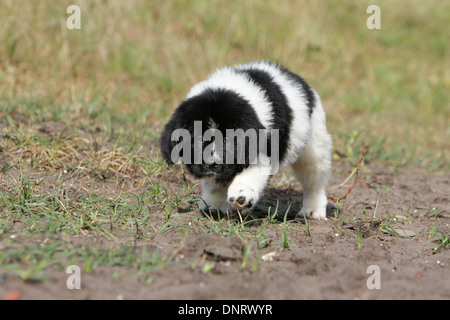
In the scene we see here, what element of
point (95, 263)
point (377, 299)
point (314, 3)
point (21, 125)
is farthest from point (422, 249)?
point (314, 3)

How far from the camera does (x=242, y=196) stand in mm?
3730

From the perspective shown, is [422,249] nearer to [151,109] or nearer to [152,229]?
[152,229]

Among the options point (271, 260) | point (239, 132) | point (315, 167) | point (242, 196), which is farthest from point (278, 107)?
point (271, 260)

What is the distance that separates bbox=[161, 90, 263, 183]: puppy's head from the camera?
373 centimetres

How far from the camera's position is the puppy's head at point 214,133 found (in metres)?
3.73

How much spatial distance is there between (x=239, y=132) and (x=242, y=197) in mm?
463

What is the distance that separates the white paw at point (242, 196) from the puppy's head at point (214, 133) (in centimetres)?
15

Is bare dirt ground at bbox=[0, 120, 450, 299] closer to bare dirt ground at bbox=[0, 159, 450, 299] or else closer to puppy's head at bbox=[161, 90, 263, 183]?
bare dirt ground at bbox=[0, 159, 450, 299]

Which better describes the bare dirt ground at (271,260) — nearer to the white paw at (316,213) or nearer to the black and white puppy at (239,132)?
the white paw at (316,213)

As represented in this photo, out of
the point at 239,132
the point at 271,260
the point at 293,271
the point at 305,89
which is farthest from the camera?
the point at 305,89

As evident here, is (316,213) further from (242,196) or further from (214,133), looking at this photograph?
(214,133)

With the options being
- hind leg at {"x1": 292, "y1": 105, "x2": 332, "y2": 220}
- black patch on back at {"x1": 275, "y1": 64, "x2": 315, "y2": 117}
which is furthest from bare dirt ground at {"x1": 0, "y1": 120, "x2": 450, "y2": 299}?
black patch on back at {"x1": 275, "y1": 64, "x2": 315, "y2": 117}

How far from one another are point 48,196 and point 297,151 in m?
1.97
